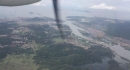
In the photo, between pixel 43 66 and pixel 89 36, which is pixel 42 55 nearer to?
pixel 43 66

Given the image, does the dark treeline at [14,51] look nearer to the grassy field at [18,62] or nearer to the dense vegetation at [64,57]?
the grassy field at [18,62]

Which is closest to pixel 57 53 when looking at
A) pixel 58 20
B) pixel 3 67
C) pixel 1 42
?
pixel 3 67

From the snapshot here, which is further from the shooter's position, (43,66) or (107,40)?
(107,40)

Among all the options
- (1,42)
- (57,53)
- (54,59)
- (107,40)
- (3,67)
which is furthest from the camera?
(107,40)

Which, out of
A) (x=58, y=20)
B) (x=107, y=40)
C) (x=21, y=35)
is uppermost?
(x=58, y=20)

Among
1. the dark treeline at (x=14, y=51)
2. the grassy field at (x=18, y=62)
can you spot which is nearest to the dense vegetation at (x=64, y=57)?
the grassy field at (x=18, y=62)

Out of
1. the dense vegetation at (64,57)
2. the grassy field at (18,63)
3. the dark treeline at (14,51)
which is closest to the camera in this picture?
the grassy field at (18,63)

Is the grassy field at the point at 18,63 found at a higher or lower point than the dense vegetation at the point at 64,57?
higher

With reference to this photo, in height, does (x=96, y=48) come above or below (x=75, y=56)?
below
